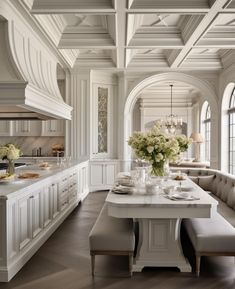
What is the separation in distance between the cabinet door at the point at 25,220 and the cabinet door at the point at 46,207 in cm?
55

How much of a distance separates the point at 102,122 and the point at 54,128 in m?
1.20

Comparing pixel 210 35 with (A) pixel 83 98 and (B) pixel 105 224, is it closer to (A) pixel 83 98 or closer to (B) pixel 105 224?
(A) pixel 83 98

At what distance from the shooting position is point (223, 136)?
8109 mm

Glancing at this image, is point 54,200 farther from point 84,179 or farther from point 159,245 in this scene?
point 84,179

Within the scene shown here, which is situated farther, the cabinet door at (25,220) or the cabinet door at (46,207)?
the cabinet door at (46,207)

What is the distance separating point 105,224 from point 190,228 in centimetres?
88

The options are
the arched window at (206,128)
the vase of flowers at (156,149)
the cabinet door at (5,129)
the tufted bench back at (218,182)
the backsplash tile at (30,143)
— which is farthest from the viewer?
the arched window at (206,128)

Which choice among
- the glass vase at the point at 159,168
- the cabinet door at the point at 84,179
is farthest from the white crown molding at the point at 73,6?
the cabinet door at the point at 84,179

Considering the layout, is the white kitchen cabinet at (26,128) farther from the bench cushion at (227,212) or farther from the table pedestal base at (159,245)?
the table pedestal base at (159,245)

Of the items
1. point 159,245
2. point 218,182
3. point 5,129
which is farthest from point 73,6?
point 5,129

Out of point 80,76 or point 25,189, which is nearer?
point 25,189

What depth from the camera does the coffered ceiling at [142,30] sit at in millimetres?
4285

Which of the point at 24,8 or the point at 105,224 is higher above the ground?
the point at 24,8

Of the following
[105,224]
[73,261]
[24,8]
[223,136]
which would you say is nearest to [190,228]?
[105,224]
